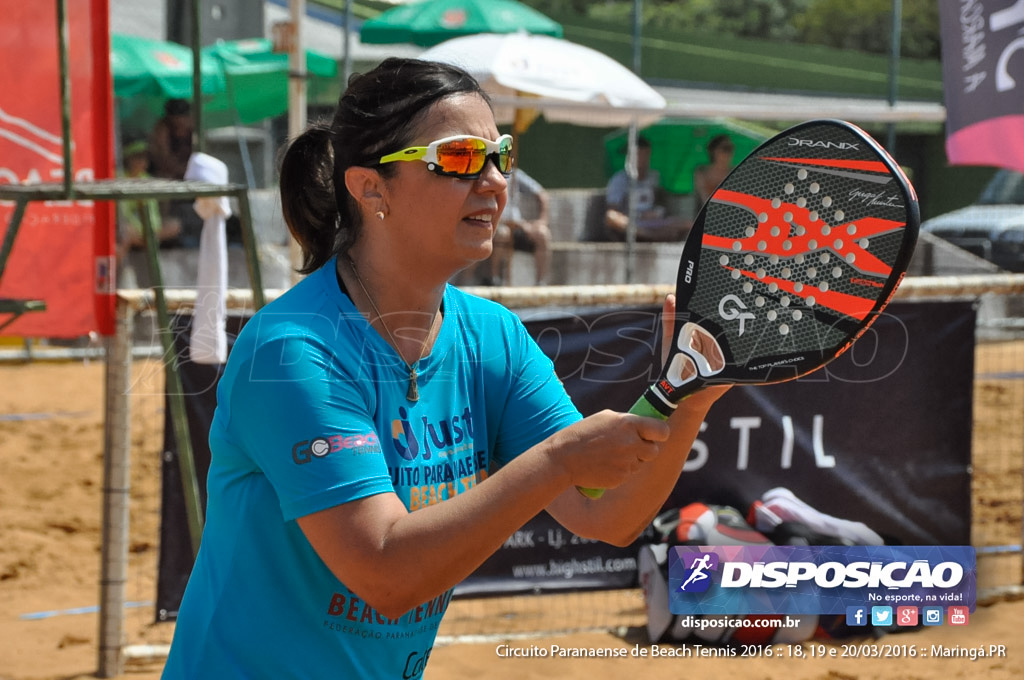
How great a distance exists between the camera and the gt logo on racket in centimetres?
177

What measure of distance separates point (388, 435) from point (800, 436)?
326 centimetres

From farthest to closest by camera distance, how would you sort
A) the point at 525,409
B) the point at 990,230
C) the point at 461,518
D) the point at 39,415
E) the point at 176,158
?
the point at 990,230 → the point at 176,158 → the point at 39,415 → the point at 525,409 → the point at 461,518

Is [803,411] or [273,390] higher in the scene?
[273,390]

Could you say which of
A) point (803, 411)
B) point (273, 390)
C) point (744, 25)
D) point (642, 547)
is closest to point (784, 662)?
point (642, 547)

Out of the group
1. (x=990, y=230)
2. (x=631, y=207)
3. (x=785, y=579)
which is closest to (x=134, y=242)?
(x=631, y=207)

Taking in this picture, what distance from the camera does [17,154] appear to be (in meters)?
3.58

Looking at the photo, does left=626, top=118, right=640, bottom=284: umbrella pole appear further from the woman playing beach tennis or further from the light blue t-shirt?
the light blue t-shirt

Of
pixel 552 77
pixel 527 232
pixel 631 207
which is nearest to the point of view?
pixel 552 77

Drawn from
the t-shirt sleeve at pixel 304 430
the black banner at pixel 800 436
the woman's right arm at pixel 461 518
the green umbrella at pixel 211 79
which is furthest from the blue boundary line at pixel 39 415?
the woman's right arm at pixel 461 518

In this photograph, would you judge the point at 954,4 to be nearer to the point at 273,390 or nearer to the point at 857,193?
the point at 857,193

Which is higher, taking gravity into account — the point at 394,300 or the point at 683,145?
the point at 683,145

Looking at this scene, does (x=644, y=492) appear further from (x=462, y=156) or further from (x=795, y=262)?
(x=462, y=156)

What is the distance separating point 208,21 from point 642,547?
1123 cm

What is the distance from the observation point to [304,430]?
1590mm
